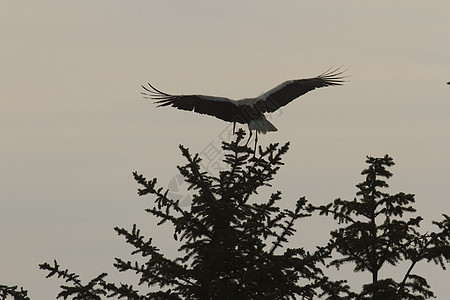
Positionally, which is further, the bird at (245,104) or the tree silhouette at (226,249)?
the bird at (245,104)

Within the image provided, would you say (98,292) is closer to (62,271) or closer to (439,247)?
(62,271)

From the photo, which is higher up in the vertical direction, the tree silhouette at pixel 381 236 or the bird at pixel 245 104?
the bird at pixel 245 104

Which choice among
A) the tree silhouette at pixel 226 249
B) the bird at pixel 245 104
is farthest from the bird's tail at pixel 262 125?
the tree silhouette at pixel 226 249

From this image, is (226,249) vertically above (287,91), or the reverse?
(287,91)

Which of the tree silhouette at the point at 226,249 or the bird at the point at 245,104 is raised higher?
the bird at the point at 245,104

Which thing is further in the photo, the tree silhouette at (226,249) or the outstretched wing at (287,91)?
Answer: the outstretched wing at (287,91)

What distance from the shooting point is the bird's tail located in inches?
919

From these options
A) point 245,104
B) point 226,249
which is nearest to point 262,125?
point 245,104

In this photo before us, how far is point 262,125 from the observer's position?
23422 millimetres

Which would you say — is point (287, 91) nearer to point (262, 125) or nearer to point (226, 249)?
point (262, 125)

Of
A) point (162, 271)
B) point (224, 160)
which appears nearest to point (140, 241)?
point (162, 271)

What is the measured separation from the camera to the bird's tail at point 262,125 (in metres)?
23.3

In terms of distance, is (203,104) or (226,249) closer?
(226,249)

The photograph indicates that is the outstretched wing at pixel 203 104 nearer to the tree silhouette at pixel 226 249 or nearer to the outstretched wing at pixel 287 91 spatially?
the outstretched wing at pixel 287 91
